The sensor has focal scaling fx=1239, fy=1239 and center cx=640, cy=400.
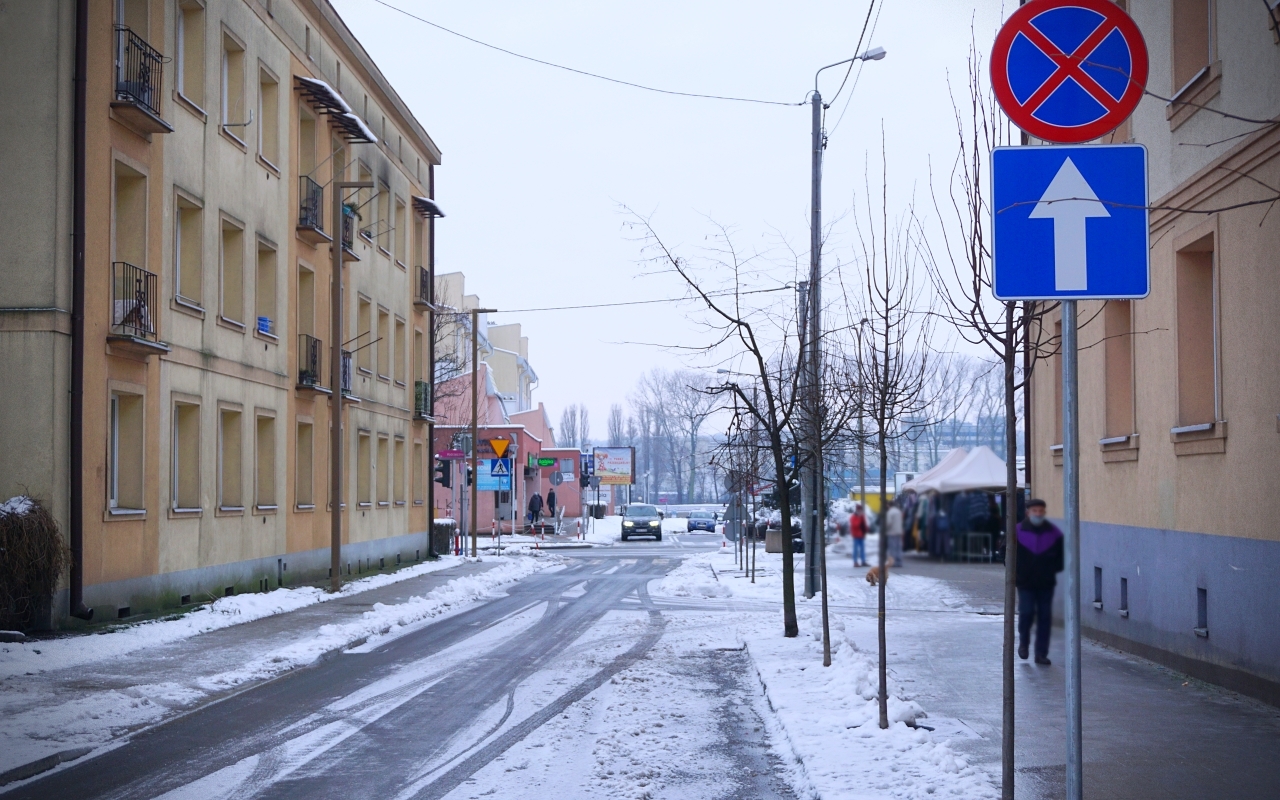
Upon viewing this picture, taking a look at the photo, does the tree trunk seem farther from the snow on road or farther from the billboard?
the billboard

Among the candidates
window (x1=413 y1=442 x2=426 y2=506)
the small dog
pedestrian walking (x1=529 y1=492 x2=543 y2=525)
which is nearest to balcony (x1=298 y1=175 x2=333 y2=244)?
window (x1=413 y1=442 x2=426 y2=506)

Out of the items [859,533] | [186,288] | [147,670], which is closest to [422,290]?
[186,288]

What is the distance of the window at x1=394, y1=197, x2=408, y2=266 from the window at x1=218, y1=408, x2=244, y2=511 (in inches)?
507

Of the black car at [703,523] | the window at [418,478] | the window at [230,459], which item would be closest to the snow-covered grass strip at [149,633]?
the window at [230,459]

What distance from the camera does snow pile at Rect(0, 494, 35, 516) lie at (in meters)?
14.4

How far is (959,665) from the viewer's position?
11.6 meters

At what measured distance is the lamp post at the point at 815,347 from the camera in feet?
29.8

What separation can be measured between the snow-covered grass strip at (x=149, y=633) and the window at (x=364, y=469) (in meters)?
7.82

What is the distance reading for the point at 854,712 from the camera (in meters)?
9.06

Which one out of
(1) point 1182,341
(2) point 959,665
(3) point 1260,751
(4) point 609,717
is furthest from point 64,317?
(3) point 1260,751

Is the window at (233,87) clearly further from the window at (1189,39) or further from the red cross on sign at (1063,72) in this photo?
the red cross on sign at (1063,72)

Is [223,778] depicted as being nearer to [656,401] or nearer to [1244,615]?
[1244,615]

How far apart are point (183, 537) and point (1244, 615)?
1496 centimetres

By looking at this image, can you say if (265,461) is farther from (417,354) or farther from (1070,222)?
(1070,222)
